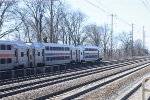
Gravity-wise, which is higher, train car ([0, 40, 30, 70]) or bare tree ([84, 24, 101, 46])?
bare tree ([84, 24, 101, 46])

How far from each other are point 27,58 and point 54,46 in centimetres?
834

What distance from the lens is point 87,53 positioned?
202ft

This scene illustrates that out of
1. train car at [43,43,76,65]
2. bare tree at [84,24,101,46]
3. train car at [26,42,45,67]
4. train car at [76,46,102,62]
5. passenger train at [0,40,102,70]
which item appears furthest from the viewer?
bare tree at [84,24,101,46]

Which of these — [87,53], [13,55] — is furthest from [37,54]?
[87,53]

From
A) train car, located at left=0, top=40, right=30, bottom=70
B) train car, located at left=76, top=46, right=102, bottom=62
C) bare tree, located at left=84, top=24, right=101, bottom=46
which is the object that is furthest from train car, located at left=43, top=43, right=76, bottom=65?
bare tree, located at left=84, top=24, right=101, bottom=46

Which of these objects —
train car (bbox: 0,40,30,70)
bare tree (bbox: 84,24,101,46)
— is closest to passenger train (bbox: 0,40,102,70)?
train car (bbox: 0,40,30,70)

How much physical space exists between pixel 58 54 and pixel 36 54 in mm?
6675

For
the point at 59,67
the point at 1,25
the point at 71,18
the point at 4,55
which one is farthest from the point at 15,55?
the point at 71,18

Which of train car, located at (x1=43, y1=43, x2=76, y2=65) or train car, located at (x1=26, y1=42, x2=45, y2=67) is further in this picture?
train car, located at (x1=43, y1=43, x2=76, y2=65)

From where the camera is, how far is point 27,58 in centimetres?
3856

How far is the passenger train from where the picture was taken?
111ft

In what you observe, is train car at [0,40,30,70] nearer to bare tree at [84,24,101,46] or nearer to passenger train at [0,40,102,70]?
passenger train at [0,40,102,70]

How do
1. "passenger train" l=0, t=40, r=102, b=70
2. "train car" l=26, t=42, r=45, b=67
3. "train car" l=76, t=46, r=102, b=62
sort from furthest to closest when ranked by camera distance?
1. "train car" l=76, t=46, r=102, b=62
2. "train car" l=26, t=42, r=45, b=67
3. "passenger train" l=0, t=40, r=102, b=70

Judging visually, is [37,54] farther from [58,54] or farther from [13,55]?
[13,55]
